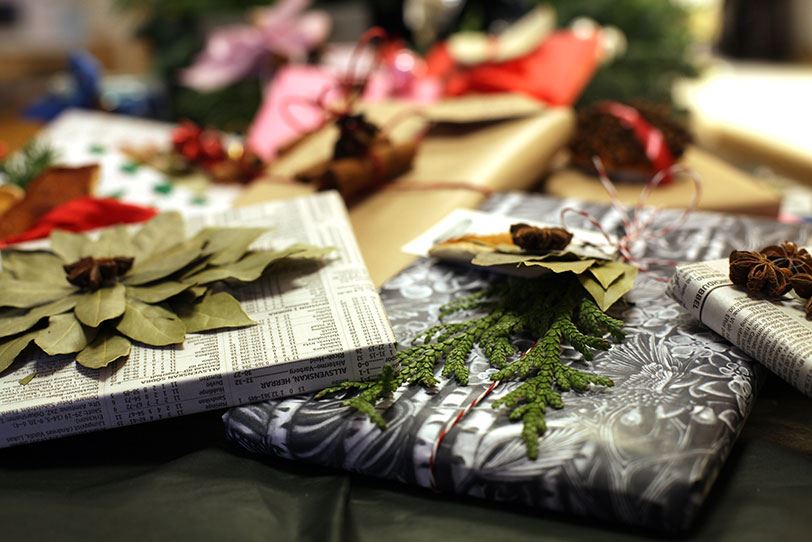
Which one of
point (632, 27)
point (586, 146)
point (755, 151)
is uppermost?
point (632, 27)

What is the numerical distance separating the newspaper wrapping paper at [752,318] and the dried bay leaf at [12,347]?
0.51 m

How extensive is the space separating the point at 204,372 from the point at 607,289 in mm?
327

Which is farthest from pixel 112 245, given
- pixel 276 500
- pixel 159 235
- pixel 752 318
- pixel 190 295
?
pixel 752 318

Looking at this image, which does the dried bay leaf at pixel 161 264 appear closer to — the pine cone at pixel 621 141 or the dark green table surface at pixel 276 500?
the dark green table surface at pixel 276 500

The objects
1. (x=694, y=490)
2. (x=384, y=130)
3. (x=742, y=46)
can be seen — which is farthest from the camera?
(x=742, y=46)

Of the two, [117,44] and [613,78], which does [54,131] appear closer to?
[613,78]

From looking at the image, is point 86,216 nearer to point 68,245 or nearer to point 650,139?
point 68,245

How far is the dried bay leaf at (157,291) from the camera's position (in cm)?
62

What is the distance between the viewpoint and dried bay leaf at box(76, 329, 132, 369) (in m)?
0.56

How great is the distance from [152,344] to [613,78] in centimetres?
95

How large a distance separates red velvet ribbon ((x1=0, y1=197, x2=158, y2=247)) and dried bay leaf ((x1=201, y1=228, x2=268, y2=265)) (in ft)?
0.71

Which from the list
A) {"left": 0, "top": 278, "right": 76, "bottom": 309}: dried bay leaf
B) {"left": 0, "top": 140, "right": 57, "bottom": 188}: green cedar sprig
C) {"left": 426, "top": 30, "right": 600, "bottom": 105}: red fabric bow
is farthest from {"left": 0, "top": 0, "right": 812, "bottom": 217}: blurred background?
{"left": 0, "top": 278, "right": 76, "bottom": 309}: dried bay leaf

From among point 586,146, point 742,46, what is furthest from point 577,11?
point 742,46

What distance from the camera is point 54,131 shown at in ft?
3.97
